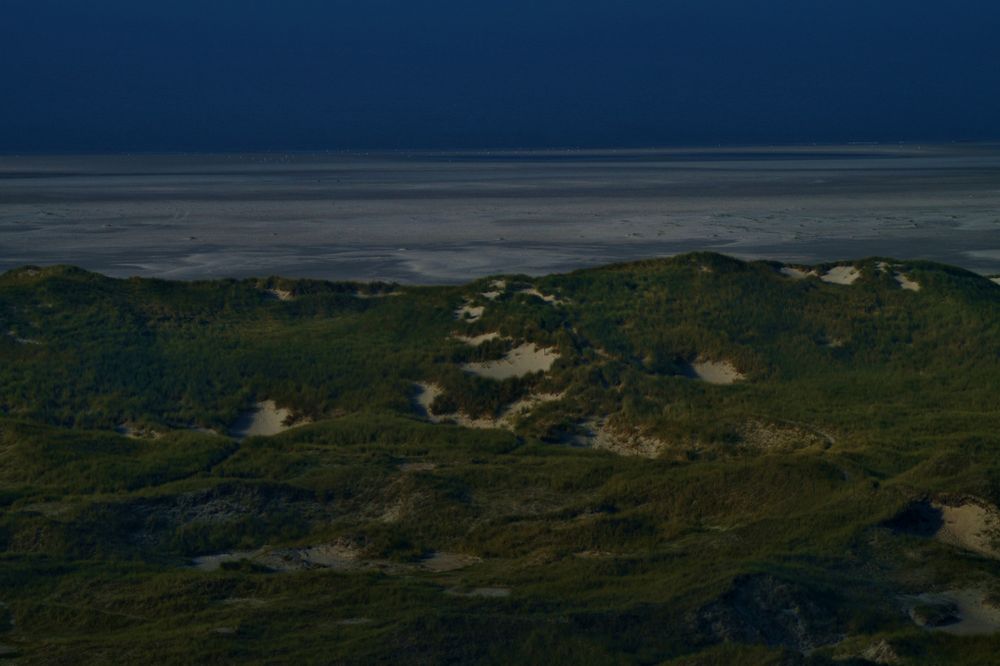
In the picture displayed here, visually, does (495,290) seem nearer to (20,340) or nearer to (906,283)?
(906,283)

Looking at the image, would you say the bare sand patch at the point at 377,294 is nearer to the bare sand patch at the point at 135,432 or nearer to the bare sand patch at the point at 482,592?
the bare sand patch at the point at 135,432

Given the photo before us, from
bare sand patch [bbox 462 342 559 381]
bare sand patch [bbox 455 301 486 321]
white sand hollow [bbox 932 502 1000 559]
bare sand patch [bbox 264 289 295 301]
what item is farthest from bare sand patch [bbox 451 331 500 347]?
white sand hollow [bbox 932 502 1000 559]

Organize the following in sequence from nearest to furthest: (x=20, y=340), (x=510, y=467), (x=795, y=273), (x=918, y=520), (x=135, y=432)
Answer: (x=918, y=520), (x=510, y=467), (x=135, y=432), (x=20, y=340), (x=795, y=273)

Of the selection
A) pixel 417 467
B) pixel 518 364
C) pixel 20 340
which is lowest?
pixel 417 467

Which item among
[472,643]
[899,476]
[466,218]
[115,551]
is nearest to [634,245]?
[466,218]

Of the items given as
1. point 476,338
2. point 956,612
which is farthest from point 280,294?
point 956,612

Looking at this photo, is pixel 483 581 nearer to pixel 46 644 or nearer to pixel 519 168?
pixel 46 644

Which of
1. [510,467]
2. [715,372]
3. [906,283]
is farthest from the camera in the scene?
[906,283]

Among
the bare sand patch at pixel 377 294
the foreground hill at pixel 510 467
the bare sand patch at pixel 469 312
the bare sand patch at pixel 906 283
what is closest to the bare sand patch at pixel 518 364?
the foreground hill at pixel 510 467
